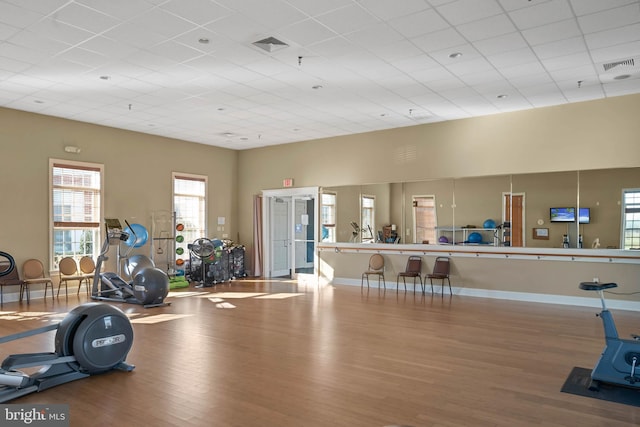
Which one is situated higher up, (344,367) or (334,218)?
(334,218)

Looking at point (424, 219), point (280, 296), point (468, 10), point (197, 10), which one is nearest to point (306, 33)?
point (197, 10)

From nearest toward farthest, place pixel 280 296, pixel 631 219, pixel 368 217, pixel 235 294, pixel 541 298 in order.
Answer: pixel 631 219 < pixel 541 298 < pixel 280 296 < pixel 235 294 < pixel 368 217

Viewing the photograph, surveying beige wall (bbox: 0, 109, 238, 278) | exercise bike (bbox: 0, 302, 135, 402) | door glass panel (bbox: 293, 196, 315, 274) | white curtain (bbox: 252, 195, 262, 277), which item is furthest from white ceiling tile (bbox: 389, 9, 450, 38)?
white curtain (bbox: 252, 195, 262, 277)

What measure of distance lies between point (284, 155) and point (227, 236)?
8.88 ft

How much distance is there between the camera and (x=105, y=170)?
9859 mm

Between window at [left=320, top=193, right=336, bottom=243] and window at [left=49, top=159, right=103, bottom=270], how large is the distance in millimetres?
4936

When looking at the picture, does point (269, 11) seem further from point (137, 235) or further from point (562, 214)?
point (137, 235)

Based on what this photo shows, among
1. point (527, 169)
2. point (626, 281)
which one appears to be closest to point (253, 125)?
point (527, 169)

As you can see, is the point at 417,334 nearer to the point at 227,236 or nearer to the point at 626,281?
the point at 626,281

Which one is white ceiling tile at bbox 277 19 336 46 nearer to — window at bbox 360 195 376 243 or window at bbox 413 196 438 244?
window at bbox 413 196 438 244

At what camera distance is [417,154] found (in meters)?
9.77

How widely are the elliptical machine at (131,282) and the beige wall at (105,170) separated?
42.1 inches

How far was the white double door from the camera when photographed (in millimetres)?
11805

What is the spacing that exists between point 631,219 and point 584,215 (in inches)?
26.3
